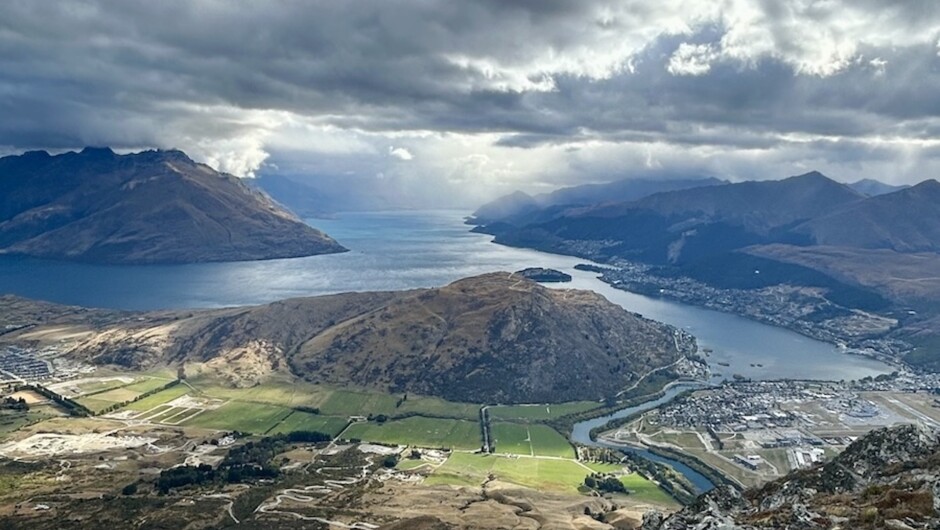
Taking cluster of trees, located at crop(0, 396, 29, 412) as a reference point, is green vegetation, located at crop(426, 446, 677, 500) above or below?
below

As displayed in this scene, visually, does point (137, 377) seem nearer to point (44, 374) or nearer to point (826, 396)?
point (44, 374)

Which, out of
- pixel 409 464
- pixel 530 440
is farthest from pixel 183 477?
pixel 530 440

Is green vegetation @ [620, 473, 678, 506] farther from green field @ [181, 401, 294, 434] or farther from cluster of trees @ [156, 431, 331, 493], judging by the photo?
green field @ [181, 401, 294, 434]

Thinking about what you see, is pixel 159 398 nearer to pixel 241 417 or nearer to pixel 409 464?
pixel 241 417

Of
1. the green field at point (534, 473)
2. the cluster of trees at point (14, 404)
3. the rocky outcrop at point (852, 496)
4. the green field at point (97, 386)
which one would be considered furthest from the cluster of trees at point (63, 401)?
the rocky outcrop at point (852, 496)

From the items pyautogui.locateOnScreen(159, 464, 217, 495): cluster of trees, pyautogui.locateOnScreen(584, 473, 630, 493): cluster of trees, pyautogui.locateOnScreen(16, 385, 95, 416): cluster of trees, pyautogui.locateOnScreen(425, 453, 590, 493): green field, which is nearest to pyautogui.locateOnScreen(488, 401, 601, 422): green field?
pyautogui.locateOnScreen(425, 453, 590, 493): green field

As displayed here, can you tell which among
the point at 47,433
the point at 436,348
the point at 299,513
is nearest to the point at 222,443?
the point at 47,433
